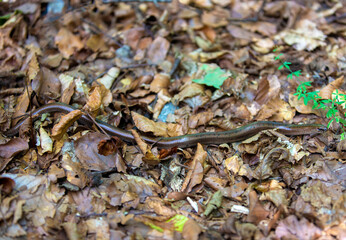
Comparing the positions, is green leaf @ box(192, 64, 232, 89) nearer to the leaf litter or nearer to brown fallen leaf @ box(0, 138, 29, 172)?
the leaf litter

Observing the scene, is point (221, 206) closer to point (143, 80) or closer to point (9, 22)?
point (143, 80)

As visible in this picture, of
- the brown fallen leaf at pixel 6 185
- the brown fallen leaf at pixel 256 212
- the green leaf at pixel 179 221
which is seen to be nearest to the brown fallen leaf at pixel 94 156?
the brown fallen leaf at pixel 6 185

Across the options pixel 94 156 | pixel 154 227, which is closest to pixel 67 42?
pixel 94 156

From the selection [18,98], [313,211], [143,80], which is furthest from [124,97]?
[313,211]

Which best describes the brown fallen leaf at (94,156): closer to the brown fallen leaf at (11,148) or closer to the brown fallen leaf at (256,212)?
the brown fallen leaf at (11,148)

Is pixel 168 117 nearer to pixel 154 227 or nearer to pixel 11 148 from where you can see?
pixel 154 227
